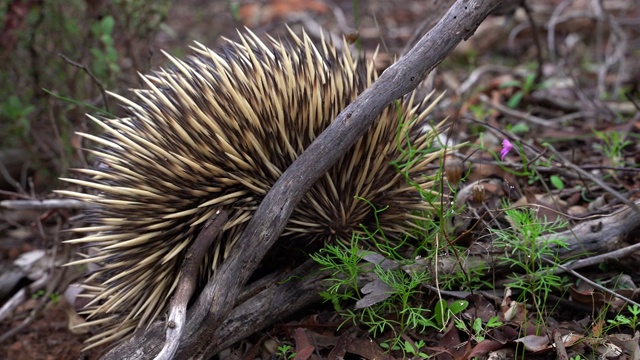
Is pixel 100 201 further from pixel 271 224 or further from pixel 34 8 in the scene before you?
pixel 34 8

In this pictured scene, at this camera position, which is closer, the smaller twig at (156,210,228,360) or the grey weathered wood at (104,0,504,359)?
the smaller twig at (156,210,228,360)

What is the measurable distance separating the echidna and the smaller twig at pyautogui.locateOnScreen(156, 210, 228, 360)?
9cm

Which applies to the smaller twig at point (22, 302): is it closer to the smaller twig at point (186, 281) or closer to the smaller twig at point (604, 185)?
the smaller twig at point (186, 281)

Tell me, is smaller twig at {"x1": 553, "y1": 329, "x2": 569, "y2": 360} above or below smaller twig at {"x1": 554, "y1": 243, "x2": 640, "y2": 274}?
above

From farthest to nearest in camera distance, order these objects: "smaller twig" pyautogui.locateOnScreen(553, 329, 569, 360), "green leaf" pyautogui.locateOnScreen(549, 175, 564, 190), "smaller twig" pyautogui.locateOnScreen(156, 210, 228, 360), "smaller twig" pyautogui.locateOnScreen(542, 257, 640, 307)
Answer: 1. "green leaf" pyautogui.locateOnScreen(549, 175, 564, 190)
2. "smaller twig" pyautogui.locateOnScreen(542, 257, 640, 307)
3. "smaller twig" pyautogui.locateOnScreen(553, 329, 569, 360)
4. "smaller twig" pyautogui.locateOnScreen(156, 210, 228, 360)

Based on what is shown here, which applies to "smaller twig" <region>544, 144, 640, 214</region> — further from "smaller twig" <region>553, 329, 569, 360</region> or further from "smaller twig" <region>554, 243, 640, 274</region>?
"smaller twig" <region>553, 329, 569, 360</region>

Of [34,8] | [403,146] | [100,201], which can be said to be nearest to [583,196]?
[403,146]

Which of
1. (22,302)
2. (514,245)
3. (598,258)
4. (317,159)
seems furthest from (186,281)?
(22,302)

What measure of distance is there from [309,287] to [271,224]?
17.4 inches

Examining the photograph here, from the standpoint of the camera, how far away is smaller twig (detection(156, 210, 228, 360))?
2.05 m

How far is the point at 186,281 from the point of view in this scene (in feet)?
7.34

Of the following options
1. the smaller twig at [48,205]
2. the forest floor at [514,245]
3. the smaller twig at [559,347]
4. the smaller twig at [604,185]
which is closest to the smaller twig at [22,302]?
the forest floor at [514,245]

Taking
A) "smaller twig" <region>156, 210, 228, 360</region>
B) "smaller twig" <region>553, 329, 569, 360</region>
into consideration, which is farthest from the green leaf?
"smaller twig" <region>156, 210, 228, 360</region>

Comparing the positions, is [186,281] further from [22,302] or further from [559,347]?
[22,302]
